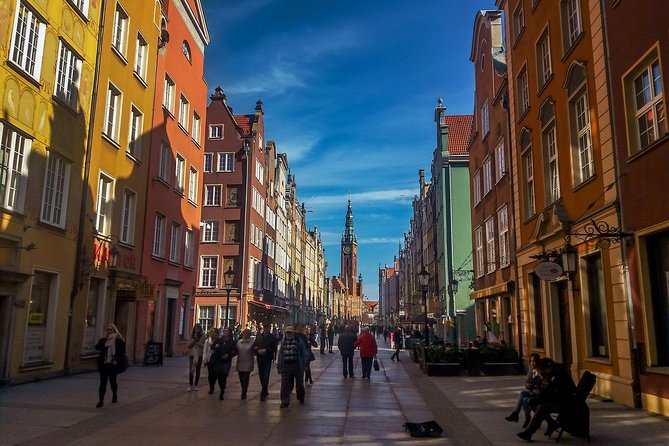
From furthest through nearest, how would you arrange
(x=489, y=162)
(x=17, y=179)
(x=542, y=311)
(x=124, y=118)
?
(x=489, y=162)
(x=124, y=118)
(x=542, y=311)
(x=17, y=179)

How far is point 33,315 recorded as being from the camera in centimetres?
1566

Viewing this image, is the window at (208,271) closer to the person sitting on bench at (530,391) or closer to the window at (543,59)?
the window at (543,59)

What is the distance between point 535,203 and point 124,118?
596 inches

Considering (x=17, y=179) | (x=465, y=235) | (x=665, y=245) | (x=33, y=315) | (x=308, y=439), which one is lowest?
(x=308, y=439)

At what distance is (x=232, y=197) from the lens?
45781 mm

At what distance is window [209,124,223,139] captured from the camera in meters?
47.0

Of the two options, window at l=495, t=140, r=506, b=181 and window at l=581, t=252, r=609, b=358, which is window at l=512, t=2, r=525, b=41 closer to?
window at l=495, t=140, r=506, b=181

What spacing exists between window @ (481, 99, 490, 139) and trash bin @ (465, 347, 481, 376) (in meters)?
11.1

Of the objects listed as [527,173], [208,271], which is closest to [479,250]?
[527,173]

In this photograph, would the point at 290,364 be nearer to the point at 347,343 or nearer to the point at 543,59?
the point at 347,343

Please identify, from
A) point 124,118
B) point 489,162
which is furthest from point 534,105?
point 124,118

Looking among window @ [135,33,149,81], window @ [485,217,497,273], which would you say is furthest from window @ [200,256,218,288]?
window @ [485,217,497,273]

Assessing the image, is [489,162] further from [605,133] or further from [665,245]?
[665,245]

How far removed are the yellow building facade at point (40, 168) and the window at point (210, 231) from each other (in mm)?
27521
